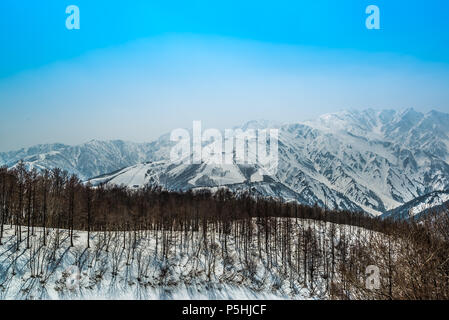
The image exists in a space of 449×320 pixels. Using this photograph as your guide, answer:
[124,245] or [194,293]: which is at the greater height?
[124,245]

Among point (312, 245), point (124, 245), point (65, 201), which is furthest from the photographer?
point (312, 245)

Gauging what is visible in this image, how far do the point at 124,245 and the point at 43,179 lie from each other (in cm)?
3080

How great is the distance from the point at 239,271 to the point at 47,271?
123 feet

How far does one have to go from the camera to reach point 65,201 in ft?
240

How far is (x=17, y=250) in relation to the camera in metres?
51.1

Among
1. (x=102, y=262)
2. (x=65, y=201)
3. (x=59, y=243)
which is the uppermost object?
(x=65, y=201)

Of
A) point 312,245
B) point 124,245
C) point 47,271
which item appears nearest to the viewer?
point 47,271
